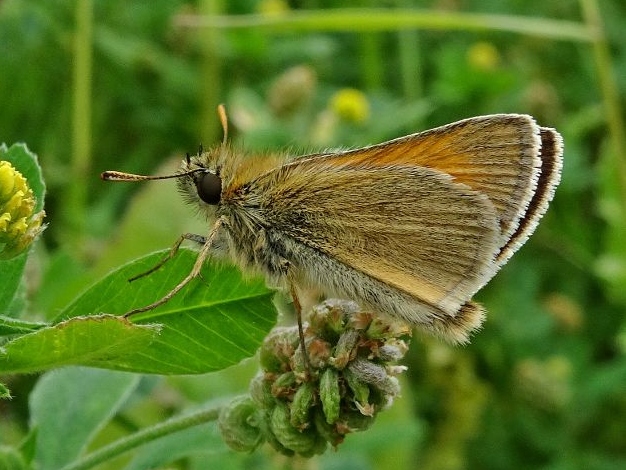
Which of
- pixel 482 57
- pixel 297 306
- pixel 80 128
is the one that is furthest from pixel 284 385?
pixel 482 57

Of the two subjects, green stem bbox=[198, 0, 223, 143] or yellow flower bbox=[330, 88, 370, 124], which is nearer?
yellow flower bbox=[330, 88, 370, 124]

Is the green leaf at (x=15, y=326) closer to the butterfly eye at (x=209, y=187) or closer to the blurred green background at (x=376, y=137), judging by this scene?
the butterfly eye at (x=209, y=187)

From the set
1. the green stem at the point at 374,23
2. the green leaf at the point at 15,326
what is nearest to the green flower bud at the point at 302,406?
the green leaf at the point at 15,326

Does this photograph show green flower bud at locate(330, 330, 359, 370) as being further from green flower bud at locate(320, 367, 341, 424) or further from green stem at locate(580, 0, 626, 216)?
green stem at locate(580, 0, 626, 216)

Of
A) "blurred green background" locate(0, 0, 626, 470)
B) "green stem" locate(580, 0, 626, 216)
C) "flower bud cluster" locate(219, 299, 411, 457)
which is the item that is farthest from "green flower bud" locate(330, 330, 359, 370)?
"green stem" locate(580, 0, 626, 216)

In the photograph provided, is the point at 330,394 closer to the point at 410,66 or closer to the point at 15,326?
the point at 15,326

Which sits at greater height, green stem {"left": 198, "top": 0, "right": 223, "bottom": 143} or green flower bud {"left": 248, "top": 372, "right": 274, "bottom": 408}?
green stem {"left": 198, "top": 0, "right": 223, "bottom": 143}

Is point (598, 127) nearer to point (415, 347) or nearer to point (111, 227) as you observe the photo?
point (415, 347)

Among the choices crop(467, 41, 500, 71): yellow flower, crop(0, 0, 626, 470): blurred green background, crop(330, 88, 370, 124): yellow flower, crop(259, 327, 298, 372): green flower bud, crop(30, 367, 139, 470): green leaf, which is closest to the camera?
crop(259, 327, 298, 372): green flower bud

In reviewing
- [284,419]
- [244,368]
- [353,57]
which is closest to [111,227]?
[244,368]

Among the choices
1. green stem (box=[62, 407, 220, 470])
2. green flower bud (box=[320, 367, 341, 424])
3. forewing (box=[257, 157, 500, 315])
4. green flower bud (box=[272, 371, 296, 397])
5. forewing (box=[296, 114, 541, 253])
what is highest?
forewing (box=[296, 114, 541, 253])
